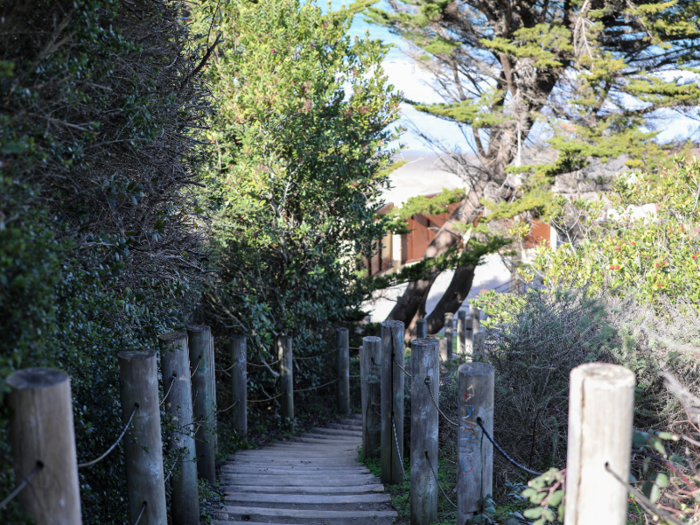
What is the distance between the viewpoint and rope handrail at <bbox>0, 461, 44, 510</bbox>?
5.76 feet

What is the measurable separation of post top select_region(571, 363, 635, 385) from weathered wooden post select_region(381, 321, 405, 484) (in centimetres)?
269

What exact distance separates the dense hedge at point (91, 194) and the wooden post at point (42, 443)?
4cm

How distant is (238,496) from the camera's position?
182 inches

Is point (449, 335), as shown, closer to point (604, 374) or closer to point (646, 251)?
point (646, 251)

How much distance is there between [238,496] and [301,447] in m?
2.31

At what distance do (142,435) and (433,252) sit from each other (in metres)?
10.0

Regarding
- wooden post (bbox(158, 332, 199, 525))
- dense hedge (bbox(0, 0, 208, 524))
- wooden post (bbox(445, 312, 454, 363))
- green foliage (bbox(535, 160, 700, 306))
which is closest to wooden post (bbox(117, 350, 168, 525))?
dense hedge (bbox(0, 0, 208, 524))

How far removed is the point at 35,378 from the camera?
6.30 feet

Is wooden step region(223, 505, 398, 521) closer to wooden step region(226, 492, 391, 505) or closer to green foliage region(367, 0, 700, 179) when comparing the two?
wooden step region(226, 492, 391, 505)

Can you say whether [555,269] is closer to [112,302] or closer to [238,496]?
[238,496]

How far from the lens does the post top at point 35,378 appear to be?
6.14ft

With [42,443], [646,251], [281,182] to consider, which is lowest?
[42,443]

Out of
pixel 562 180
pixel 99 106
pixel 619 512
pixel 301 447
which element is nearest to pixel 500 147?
pixel 562 180

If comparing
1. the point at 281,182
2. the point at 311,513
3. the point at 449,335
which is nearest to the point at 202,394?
the point at 311,513
